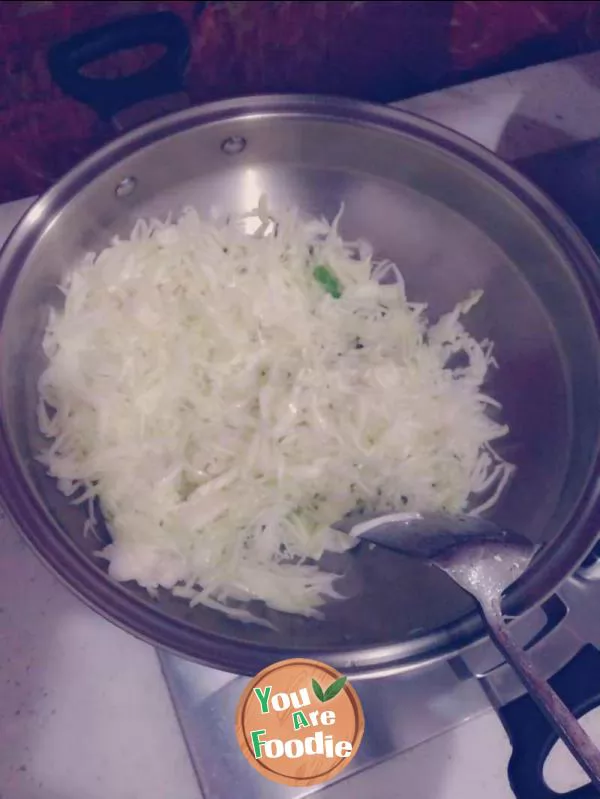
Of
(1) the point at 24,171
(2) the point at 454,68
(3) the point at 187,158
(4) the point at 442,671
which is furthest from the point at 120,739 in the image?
(2) the point at 454,68

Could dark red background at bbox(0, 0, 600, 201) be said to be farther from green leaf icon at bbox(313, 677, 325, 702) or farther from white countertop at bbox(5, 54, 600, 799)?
green leaf icon at bbox(313, 677, 325, 702)

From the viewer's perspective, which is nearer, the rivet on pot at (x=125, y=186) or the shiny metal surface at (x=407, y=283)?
the shiny metal surface at (x=407, y=283)

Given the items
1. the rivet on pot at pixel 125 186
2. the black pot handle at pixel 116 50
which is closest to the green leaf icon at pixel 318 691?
the rivet on pot at pixel 125 186

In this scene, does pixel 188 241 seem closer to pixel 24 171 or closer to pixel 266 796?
pixel 24 171

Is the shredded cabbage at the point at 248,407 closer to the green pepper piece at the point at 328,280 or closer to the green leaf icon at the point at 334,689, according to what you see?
the green pepper piece at the point at 328,280

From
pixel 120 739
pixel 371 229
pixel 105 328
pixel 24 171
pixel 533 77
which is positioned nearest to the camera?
pixel 120 739

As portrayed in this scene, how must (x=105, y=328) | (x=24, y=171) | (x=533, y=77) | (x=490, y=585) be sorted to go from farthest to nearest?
(x=533, y=77) → (x=24, y=171) → (x=105, y=328) → (x=490, y=585)
